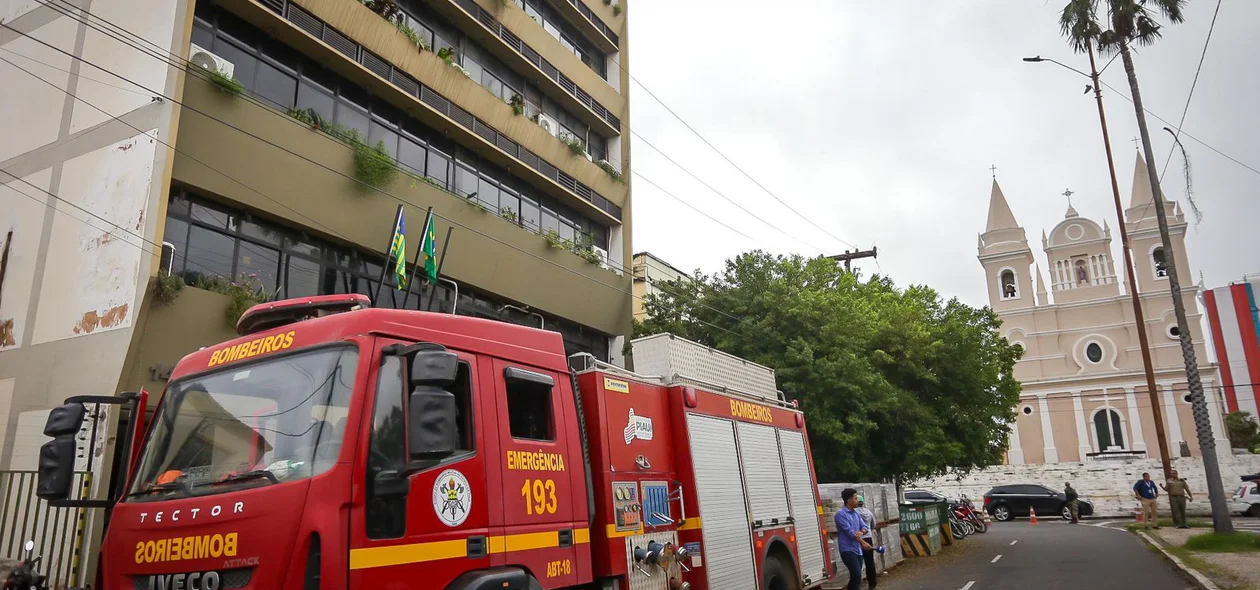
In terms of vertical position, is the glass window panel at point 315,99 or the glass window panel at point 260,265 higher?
the glass window panel at point 315,99

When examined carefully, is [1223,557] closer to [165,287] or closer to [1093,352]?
[165,287]

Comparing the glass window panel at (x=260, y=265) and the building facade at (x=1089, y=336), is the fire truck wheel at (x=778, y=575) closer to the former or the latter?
the glass window panel at (x=260, y=265)

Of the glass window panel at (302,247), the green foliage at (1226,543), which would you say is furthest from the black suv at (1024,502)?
the glass window panel at (302,247)

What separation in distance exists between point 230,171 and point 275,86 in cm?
260

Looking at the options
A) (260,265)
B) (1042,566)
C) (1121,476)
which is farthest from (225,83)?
(1121,476)

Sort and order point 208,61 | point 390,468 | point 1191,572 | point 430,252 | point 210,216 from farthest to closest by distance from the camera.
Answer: point 430,252 → point 210,216 → point 208,61 → point 1191,572 → point 390,468

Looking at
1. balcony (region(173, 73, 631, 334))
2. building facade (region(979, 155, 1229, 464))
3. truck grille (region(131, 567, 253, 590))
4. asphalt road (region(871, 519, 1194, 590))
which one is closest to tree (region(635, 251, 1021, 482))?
asphalt road (region(871, 519, 1194, 590))

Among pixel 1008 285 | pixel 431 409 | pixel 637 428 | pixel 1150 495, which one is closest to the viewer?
pixel 431 409

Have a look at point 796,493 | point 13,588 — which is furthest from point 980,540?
point 13,588

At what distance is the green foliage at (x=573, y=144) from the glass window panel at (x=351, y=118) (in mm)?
6921

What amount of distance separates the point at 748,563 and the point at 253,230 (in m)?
10.9

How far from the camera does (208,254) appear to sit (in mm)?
13633

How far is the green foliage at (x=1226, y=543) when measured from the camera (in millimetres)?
15505

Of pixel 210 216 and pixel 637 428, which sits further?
pixel 210 216
